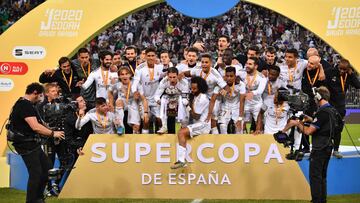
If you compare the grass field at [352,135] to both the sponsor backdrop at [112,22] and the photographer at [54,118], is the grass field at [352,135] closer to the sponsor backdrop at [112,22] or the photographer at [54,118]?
the sponsor backdrop at [112,22]

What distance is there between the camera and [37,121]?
10688 mm

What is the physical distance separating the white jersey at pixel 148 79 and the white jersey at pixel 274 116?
1.89m

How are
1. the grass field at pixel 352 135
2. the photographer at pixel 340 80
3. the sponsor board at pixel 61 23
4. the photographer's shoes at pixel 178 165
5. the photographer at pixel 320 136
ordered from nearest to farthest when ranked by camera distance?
the photographer at pixel 320 136
the photographer's shoes at pixel 178 165
the photographer at pixel 340 80
the sponsor board at pixel 61 23
the grass field at pixel 352 135

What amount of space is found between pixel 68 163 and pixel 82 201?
2.62ft

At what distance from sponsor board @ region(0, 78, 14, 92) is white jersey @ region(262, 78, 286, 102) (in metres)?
4.68

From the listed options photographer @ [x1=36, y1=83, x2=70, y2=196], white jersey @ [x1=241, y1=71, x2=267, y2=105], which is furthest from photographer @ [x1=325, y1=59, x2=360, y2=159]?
photographer @ [x1=36, y1=83, x2=70, y2=196]

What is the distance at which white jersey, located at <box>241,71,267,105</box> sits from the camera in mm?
13219

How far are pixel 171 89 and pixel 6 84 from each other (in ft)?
11.9

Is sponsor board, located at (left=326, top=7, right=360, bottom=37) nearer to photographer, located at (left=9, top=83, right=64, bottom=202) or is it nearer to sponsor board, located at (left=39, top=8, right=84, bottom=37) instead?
sponsor board, located at (left=39, top=8, right=84, bottom=37)

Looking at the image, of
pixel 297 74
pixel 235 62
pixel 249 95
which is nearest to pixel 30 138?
pixel 249 95

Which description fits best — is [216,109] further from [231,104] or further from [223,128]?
[223,128]

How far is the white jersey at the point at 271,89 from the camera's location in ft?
43.4

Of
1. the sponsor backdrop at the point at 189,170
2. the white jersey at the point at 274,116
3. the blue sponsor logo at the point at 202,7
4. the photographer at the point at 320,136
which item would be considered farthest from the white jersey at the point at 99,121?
the photographer at the point at 320,136

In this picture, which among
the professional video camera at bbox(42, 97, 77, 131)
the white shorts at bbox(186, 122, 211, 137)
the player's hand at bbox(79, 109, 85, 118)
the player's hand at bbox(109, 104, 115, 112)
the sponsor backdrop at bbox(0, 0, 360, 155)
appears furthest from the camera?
the sponsor backdrop at bbox(0, 0, 360, 155)
